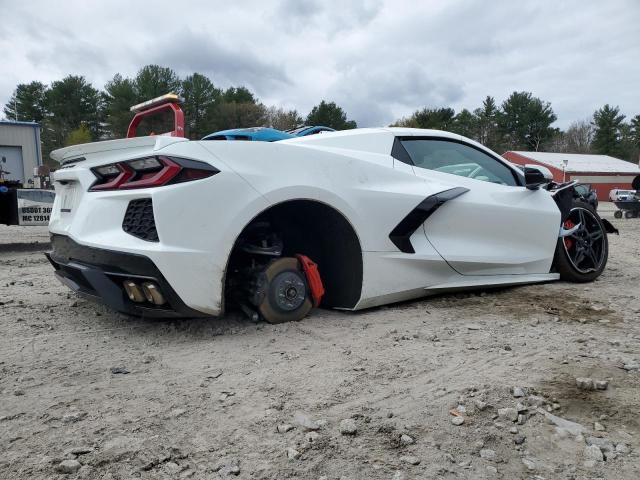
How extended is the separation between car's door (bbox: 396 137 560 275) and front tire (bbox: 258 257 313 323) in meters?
1.02

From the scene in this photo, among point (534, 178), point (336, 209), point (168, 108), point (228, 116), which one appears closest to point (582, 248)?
point (534, 178)

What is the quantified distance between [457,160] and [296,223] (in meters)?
1.49

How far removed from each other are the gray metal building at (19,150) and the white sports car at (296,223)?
11543mm

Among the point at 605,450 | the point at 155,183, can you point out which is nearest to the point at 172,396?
the point at 155,183

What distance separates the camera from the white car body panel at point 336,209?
8.64 feet

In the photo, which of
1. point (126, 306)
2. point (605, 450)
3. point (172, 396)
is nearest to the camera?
point (605, 450)

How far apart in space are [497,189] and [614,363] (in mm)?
1825

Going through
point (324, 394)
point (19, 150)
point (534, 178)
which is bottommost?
point (324, 394)

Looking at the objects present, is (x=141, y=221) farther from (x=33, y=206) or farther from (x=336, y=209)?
(x=33, y=206)

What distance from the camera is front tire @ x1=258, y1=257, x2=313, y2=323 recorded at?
3.01 meters

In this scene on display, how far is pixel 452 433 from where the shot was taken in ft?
6.08

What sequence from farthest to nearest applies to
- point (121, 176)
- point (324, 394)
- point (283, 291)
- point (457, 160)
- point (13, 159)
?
point (13, 159), point (457, 160), point (283, 291), point (121, 176), point (324, 394)

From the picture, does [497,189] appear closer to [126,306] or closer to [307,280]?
[307,280]

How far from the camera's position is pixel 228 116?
139 feet
